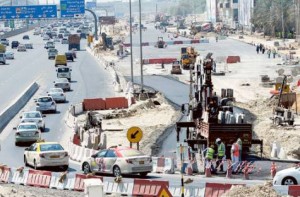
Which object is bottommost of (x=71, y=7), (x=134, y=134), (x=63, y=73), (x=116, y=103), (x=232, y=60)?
(x=232, y=60)

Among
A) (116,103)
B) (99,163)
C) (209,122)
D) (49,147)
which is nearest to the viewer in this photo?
(99,163)

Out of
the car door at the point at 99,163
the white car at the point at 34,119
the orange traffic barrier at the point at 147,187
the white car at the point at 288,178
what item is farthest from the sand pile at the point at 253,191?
the white car at the point at 34,119

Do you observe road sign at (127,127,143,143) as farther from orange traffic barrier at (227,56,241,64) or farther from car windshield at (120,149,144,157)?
orange traffic barrier at (227,56,241,64)

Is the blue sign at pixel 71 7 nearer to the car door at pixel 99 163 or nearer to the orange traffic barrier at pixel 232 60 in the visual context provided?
the orange traffic barrier at pixel 232 60

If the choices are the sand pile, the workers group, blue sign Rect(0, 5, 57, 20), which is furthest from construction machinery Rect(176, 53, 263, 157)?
blue sign Rect(0, 5, 57, 20)

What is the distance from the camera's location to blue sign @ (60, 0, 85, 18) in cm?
12190

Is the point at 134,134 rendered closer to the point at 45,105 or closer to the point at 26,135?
the point at 26,135

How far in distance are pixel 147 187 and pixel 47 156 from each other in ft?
24.6

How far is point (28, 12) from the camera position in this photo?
119 meters

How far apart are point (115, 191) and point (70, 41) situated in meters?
117

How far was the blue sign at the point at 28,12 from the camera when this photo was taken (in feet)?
386

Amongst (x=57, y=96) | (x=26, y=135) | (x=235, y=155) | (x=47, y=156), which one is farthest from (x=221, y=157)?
(x=57, y=96)

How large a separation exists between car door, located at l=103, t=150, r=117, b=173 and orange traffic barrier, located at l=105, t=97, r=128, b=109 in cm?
3032

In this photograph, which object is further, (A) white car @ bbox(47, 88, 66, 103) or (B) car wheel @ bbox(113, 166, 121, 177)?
(A) white car @ bbox(47, 88, 66, 103)
